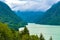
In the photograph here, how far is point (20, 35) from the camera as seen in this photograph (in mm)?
36344

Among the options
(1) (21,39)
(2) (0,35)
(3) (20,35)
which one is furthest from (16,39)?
(2) (0,35)

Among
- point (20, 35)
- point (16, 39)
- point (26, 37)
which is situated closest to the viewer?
point (16, 39)

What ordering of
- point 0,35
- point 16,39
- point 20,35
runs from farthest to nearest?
1. point 20,35
2. point 16,39
3. point 0,35

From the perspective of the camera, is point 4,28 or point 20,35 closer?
point 4,28

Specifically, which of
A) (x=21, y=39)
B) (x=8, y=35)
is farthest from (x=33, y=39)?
(x=8, y=35)

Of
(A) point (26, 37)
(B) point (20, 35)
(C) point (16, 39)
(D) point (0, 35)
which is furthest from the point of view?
(B) point (20, 35)

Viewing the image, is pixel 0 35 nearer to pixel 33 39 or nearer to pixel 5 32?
pixel 5 32

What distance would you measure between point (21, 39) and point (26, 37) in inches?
39.4

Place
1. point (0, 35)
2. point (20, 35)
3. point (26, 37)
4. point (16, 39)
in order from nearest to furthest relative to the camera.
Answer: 1. point (0, 35)
2. point (16, 39)
3. point (26, 37)
4. point (20, 35)

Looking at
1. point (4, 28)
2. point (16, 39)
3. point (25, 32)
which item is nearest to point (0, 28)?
point (4, 28)

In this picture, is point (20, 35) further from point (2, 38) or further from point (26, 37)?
point (2, 38)

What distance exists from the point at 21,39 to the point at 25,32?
4.12 m

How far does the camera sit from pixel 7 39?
26703 mm

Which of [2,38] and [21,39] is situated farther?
[21,39]
